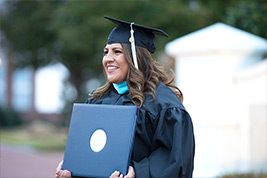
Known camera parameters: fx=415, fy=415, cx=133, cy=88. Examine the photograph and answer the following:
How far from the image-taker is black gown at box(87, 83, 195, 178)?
96.3 inches

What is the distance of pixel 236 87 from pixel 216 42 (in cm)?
73

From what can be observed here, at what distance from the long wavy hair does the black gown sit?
0.18ft

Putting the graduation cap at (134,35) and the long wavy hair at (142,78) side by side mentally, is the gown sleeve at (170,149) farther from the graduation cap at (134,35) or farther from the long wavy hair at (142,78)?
the graduation cap at (134,35)

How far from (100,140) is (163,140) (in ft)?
1.25

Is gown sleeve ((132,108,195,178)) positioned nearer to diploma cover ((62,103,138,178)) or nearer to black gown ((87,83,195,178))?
black gown ((87,83,195,178))

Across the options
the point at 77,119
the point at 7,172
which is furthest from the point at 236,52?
the point at 7,172

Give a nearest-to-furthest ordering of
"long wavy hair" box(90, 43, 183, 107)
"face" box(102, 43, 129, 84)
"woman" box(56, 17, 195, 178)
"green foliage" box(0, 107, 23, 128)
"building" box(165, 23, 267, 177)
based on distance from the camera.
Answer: "woman" box(56, 17, 195, 178) → "long wavy hair" box(90, 43, 183, 107) → "face" box(102, 43, 129, 84) → "building" box(165, 23, 267, 177) → "green foliage" box(0, 107, 23, 128)

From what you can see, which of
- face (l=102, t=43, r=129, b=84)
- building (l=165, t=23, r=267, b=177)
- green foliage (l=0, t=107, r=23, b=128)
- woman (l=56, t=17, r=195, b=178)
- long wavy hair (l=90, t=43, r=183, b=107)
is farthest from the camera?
green foliage (l=0, t=107, r=23, b=128)

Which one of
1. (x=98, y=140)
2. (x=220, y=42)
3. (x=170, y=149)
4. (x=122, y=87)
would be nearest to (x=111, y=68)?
(x=122, y=87)

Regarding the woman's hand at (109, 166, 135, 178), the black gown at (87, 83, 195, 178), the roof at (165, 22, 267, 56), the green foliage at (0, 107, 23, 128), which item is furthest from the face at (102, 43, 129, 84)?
the green foliage at (0, 107, 23, 128)

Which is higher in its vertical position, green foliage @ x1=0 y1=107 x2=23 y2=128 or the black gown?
the black gown

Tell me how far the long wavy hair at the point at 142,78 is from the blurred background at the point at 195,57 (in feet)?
2.45

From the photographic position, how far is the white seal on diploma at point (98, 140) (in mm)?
2488

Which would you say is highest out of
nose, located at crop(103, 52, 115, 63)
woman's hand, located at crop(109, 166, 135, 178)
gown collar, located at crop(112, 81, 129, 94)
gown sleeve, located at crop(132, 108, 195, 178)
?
nose, located at crop(103, 52, 115, 63)
